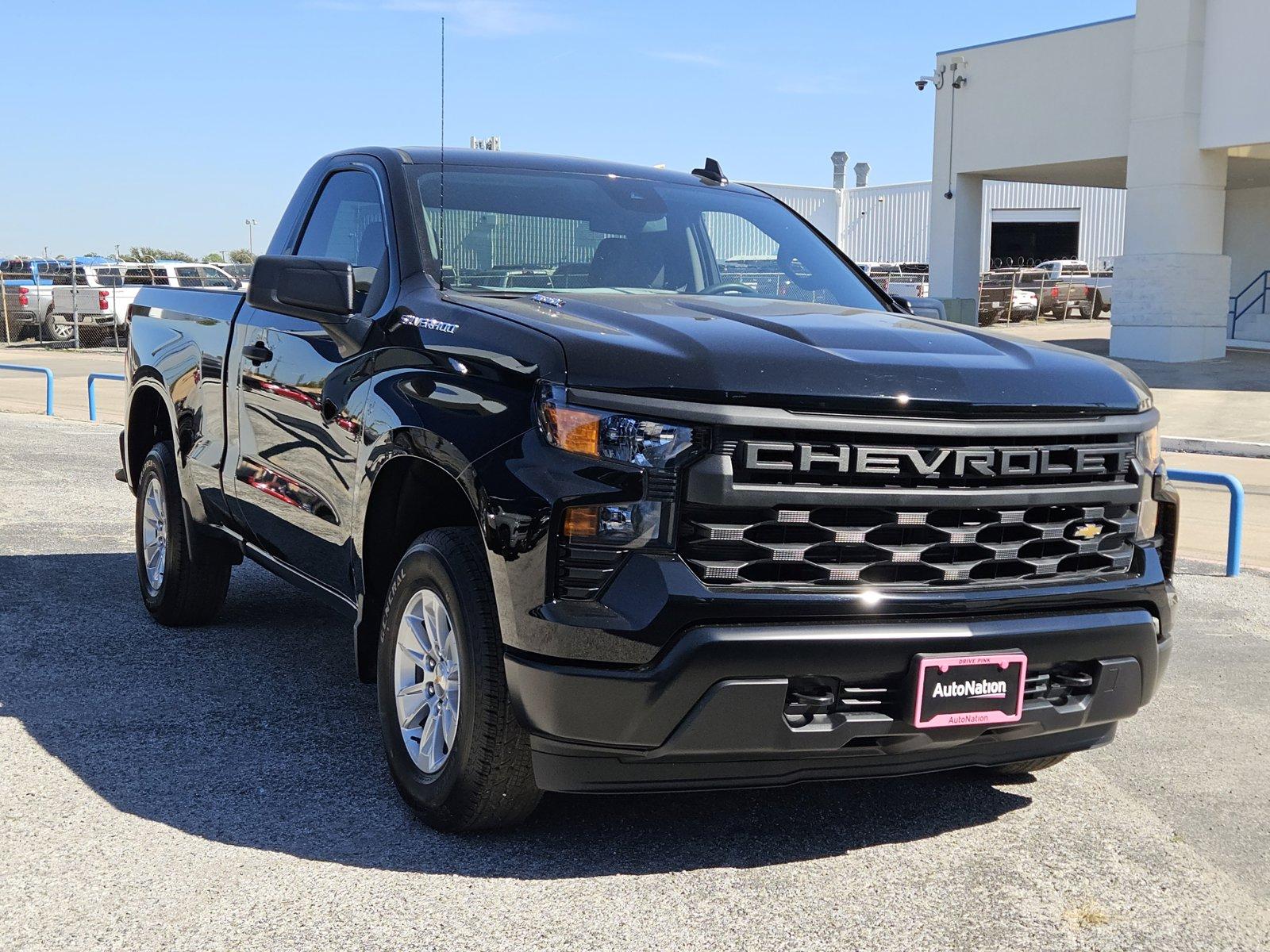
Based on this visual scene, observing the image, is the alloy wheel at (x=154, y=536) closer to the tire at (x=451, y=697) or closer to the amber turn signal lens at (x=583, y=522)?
the tire at (x=451, y=697)

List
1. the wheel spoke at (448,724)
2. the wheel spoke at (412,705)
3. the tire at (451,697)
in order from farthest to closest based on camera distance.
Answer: the wheel spoke at (412,705), the wheel spoke at (448,724), the tire at (451,697)

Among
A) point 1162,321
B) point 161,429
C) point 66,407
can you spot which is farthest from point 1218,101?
point 161,429

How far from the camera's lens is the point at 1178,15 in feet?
81.9

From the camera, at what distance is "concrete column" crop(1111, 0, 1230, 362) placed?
81.9ft

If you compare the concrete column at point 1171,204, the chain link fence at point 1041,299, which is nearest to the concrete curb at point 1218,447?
the concrete column at point 1171,204

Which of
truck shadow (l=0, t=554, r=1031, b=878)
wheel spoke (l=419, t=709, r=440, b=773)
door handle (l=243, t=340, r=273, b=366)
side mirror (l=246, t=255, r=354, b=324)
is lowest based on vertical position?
truck shadow (l=0, t=554, r=1031, b=878)

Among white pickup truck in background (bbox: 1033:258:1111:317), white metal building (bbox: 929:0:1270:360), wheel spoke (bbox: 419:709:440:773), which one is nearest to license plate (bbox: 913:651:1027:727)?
wheel spoke (bbox: 419:709:440:773)

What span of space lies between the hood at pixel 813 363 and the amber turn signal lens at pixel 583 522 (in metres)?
0.30

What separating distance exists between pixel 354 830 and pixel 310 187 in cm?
268

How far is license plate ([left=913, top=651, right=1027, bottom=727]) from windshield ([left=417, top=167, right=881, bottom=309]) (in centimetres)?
180

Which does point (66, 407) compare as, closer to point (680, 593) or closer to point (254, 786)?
point (254, 786)

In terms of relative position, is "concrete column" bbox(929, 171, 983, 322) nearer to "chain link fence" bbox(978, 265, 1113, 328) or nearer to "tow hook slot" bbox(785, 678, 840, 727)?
"chain link fence" bbox(978, 265, 1113, 328)

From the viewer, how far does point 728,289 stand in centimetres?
504

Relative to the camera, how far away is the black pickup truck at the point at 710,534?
3359mm
